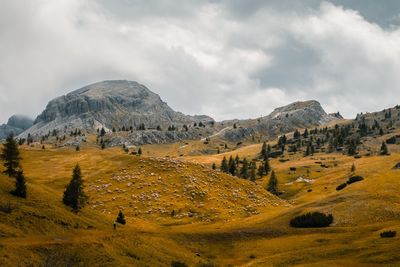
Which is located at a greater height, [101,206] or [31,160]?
[31,160]

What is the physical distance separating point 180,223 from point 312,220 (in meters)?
33.8

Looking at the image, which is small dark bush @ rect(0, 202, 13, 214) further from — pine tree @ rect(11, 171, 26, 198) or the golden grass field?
pine tree @ rect(11, 171, 26, 198)

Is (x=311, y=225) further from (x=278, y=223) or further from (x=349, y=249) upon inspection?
(x=349, y=249)

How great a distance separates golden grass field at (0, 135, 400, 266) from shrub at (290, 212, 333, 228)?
2.03 meters

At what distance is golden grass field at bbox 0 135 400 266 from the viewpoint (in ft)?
142

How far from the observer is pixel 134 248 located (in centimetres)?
4806

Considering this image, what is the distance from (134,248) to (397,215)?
4426 centimetres

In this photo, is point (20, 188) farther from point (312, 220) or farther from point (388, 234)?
point (388, 234)

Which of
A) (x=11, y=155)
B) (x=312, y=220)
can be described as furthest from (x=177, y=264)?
(x=11, y=155)

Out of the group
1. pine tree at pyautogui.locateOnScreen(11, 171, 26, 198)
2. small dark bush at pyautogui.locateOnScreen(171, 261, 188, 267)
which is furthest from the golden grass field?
small dark bush at pyautogui.locateOnScreen(171, 261, 188, 267)

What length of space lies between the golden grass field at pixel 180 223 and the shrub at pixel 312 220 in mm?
2035

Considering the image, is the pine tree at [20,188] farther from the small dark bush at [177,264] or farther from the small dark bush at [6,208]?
the small dark bush at [177,264]

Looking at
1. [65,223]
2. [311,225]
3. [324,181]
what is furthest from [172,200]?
[324,181]

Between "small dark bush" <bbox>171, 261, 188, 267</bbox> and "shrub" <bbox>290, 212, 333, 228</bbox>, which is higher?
"shrub" <bbox>290, 212, 333, 228</bbox>
